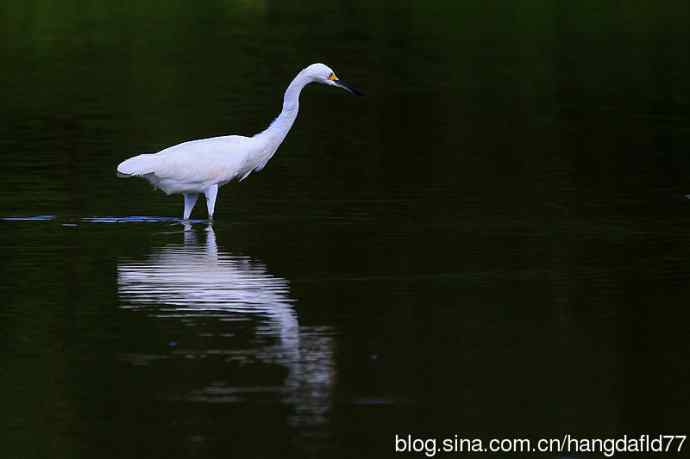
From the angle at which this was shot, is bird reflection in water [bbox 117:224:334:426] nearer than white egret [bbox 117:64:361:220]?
Yes

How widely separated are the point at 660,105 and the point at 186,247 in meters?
15.1

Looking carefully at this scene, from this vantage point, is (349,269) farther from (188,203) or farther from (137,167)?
(188,203)

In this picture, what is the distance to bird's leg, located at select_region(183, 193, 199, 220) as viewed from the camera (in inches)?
711

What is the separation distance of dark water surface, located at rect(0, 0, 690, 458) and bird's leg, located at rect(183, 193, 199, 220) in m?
0.13

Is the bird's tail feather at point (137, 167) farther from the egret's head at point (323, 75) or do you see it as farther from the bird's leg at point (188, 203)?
the egret's head at point (323, 75)

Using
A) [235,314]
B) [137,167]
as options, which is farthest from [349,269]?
[137,167]

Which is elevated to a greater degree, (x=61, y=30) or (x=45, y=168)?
(x=61, y=30)

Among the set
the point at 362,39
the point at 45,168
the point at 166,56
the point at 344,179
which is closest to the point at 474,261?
the point at 344,179

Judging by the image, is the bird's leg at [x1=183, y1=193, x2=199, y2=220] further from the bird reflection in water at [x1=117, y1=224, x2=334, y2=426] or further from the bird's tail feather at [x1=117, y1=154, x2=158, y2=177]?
the bird reflection in water at [x1=117, y1=224, x2=334, y2=426]

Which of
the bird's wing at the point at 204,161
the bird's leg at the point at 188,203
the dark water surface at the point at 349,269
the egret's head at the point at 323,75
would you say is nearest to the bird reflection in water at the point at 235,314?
the dark water surface at the point at 349,269

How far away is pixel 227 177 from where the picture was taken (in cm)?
1784

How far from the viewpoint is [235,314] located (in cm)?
1309

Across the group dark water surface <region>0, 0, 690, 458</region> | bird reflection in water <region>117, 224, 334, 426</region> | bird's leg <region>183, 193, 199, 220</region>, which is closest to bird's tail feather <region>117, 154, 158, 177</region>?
dark water surface <region>0, 0, 690, 458</region>

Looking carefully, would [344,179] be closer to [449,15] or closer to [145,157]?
[145,157]
